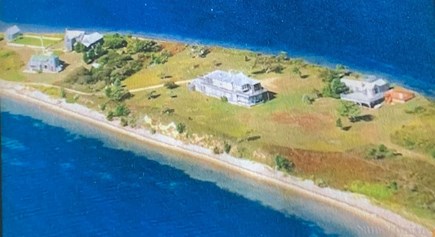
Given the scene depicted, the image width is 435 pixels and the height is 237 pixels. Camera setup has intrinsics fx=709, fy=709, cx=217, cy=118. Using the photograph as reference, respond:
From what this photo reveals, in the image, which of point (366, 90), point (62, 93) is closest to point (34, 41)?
point (62, 93)

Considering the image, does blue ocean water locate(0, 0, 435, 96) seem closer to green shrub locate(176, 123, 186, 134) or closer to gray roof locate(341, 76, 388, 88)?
gray roof locate(341, 76, 388, 88)

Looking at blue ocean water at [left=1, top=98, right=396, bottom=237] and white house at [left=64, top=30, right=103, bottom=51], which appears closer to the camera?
blue ocean water at [left=1, top=98, right=396, bottom=237]

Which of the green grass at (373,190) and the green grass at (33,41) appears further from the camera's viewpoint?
the green grass at (33,41)

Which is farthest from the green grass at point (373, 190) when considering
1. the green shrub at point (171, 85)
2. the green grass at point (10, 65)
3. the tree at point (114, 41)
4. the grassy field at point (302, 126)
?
the green grass at point (10, 65)

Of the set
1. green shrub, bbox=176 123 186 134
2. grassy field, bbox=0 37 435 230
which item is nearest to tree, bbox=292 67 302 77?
grassy field, bbox=0 37 435 230

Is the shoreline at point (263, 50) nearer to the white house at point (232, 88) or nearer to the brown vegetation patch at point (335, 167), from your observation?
the white house at point (232, 88)

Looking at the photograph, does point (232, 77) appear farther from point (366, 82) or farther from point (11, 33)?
point (11, 33)
